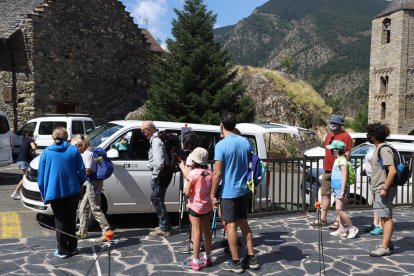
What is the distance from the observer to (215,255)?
653 cm

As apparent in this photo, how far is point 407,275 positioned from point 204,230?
8.72 feet

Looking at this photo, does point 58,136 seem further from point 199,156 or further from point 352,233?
point 352,233

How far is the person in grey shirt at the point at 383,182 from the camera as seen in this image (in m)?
6.27

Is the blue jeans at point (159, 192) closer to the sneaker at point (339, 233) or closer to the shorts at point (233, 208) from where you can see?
the shorts at point (233, 208)

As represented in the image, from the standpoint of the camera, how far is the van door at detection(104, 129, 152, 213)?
7.96 m

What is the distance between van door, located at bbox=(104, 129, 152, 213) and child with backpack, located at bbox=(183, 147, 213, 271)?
237 centimetres

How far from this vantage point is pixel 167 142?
7113mm

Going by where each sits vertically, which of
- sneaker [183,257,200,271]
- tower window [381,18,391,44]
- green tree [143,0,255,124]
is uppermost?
tower window [381,18,391,44]

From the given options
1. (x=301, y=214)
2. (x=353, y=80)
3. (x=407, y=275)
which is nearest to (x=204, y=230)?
(x=407, y=275)


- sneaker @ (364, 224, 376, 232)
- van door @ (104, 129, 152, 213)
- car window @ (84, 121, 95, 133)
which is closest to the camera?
sneaker @ (364, 224, 376, 232)

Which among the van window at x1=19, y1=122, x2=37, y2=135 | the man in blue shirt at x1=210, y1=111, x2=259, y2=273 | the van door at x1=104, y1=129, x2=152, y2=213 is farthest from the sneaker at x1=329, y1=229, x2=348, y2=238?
the van window at x1=19, y1=122, x2=37, y2=135

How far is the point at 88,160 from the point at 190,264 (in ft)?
7.29

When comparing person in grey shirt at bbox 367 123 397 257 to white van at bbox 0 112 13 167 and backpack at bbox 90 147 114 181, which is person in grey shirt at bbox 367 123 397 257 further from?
white van at bbox 0 112 13 167

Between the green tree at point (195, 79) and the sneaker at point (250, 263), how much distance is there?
14.2 metres
